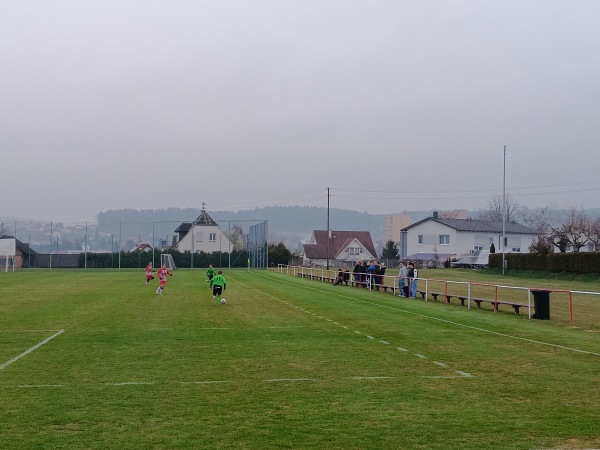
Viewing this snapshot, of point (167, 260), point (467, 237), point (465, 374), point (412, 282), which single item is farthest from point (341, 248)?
point (465, 374)

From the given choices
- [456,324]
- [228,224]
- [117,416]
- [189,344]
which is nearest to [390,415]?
[117,416]

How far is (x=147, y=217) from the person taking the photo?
18150cm

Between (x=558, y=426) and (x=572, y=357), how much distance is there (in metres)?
6.69

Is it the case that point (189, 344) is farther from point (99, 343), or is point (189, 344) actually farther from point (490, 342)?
point (490, 342)

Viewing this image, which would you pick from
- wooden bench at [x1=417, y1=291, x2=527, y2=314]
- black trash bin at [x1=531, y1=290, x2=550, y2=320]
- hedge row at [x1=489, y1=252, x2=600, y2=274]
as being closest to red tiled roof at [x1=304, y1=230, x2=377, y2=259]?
hedge row at [x1=489, y1=252, x2=600, y2=274]

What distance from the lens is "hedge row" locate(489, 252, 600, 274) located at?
186 ft

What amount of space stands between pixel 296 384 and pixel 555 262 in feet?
181

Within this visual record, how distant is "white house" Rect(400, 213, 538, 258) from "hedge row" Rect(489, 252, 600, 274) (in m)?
25.2

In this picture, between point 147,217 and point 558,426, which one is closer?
point 558,426

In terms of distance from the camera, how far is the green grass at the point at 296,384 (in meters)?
8.12

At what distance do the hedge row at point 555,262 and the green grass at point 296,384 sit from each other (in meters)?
36.9

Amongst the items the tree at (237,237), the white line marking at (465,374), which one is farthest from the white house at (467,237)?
the white line marking at (465,374)

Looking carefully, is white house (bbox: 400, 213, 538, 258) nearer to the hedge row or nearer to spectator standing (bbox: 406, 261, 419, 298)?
the hedge row

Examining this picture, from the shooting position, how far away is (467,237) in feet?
336
